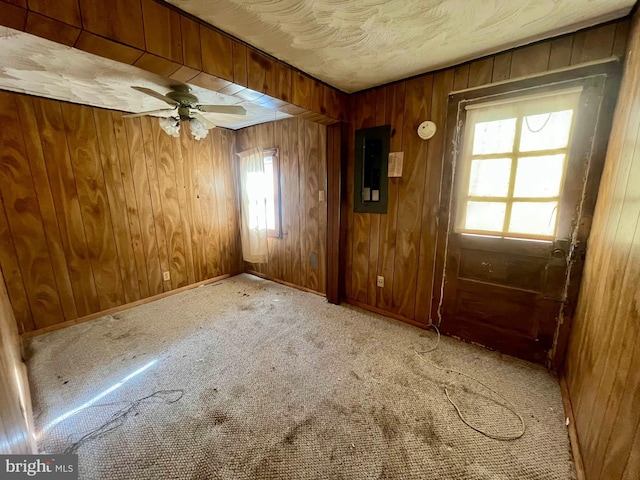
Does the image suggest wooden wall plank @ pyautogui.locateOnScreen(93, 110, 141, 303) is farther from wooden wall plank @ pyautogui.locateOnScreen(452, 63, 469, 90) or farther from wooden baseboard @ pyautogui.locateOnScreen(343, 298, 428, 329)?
wooden wall plank @ pyautogui.locateOnScreen(452, 63, 469, 90)

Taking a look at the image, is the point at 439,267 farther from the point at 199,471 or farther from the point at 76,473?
the point at 76,473

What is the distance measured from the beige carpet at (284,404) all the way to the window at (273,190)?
151 centimetres

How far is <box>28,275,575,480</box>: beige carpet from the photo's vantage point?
122 cm

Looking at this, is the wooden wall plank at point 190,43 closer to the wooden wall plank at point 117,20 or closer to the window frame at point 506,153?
the wooden wall plank at point 117,20

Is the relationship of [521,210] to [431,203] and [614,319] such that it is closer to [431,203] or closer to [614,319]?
[431,203]

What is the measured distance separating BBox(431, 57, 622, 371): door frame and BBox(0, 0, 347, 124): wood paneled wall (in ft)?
4.37

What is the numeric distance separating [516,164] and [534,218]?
1.34 feet

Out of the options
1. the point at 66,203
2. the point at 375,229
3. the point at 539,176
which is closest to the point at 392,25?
the point at 539,176

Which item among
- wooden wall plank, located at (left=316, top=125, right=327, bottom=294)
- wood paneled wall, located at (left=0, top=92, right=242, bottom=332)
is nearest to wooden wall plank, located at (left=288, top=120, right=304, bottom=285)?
wooden wall plank, located at (left=316, top=125, right=327, bottom=294)

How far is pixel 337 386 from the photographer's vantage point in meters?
1.71

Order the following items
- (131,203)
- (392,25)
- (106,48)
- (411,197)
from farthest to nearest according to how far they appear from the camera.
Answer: (131,203), (411,197), (392,25), (106,48)

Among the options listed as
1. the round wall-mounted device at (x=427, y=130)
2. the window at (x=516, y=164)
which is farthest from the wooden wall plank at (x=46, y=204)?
the window at (x=516, y=164)

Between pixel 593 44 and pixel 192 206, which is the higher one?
pixel 593 44

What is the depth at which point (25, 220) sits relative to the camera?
7.55ft
